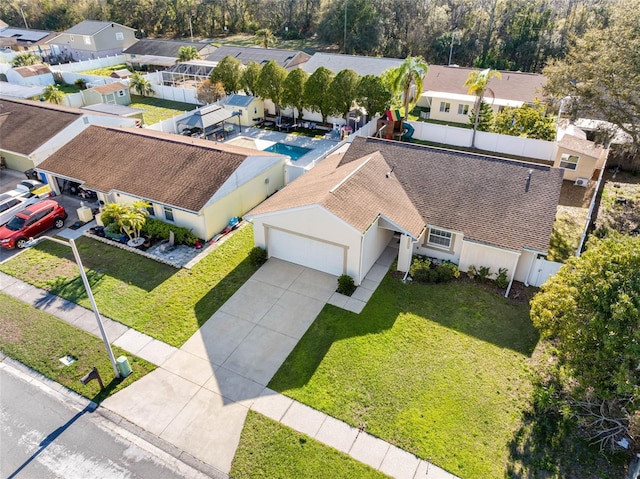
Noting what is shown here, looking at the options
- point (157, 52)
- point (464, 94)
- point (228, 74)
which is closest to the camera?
point (228, 74)

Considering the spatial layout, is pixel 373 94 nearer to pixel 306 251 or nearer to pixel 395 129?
pixel 395 129

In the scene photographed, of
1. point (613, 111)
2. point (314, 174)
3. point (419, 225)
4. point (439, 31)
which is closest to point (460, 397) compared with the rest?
point (419, 225)

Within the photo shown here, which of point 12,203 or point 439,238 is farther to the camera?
point 12,203

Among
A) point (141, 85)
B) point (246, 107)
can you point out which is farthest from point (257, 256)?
point (141, 85)

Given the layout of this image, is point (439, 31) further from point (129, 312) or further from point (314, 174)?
point (129, 312)

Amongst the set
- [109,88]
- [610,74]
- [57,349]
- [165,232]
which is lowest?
[57,349]

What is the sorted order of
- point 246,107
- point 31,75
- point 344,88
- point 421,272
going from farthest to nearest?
1. point 31,75
2. point 246,107
3. point 344,88
4. point 421,272

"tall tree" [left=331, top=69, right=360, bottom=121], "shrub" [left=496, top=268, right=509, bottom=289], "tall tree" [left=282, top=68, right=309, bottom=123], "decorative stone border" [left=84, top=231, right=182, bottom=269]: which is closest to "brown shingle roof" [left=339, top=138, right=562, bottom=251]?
"shrub" [left=496, top=268, right=509, bottom=289]
